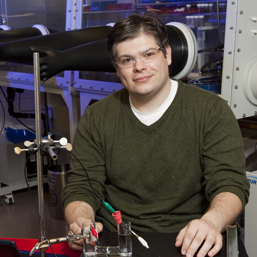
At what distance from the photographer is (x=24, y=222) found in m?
2.73

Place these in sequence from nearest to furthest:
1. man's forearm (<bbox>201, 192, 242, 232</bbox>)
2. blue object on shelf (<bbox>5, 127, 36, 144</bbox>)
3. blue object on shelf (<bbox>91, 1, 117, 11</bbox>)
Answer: man's forearm (<bbox>201, 192, 242, 232</bbox>), blue object on shelf (<bbox>91, 1, 117, 11</bbox>), blue object on shelf (<bbox>5, 127, 36, 144</bbox>)

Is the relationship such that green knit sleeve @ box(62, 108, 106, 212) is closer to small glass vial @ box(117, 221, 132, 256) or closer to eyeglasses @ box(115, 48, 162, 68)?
eyeglasses @ box(115, 48, 162, 68)

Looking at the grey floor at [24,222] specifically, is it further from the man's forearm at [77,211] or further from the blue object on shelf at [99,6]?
the blue object on shelf at [99,6]

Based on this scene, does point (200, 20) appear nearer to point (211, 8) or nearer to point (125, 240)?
point (211, 8)

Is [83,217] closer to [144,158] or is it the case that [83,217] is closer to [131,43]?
[144,158]

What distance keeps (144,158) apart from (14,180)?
2.12 m

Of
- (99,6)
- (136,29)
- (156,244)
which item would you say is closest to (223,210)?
(156,244)

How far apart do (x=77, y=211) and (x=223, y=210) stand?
0.45 metres

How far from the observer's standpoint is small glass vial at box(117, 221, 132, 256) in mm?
927

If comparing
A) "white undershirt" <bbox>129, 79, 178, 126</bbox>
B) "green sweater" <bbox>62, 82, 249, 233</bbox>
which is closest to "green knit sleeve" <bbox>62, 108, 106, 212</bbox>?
"green sweater" <bbox>62, 82, 249, 233</bbox>

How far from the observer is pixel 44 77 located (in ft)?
4.56

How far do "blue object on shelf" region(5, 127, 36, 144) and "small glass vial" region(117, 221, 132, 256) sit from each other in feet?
7.91

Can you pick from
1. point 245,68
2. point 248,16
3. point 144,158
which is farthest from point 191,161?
point 248,16

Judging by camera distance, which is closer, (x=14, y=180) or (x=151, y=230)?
(x=151, y=230)
